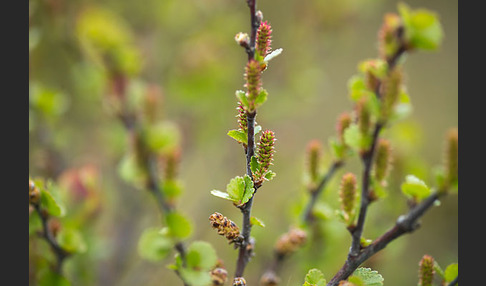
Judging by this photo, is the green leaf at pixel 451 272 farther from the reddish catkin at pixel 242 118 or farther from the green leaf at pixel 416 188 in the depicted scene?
the reddish catkin at pixel 242 118

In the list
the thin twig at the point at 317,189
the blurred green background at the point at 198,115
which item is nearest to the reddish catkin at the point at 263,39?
the thin twig at the point at 317,189

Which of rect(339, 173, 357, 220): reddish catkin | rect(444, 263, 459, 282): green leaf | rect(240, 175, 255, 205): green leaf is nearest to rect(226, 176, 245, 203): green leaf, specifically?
rect(240, 175, 255, 205): green leaf

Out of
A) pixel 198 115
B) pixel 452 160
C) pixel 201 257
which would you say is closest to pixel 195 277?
pixel 201 257

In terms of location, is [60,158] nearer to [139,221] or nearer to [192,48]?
[139,221]

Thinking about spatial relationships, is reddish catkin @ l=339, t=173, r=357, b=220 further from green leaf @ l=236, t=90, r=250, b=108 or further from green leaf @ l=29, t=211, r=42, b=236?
green leaf @ l=29, t=211, r=42, b=236

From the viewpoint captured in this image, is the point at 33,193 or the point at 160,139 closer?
the point at 33,193

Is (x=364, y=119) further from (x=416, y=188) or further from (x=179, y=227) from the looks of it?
(x=179, y=227)
